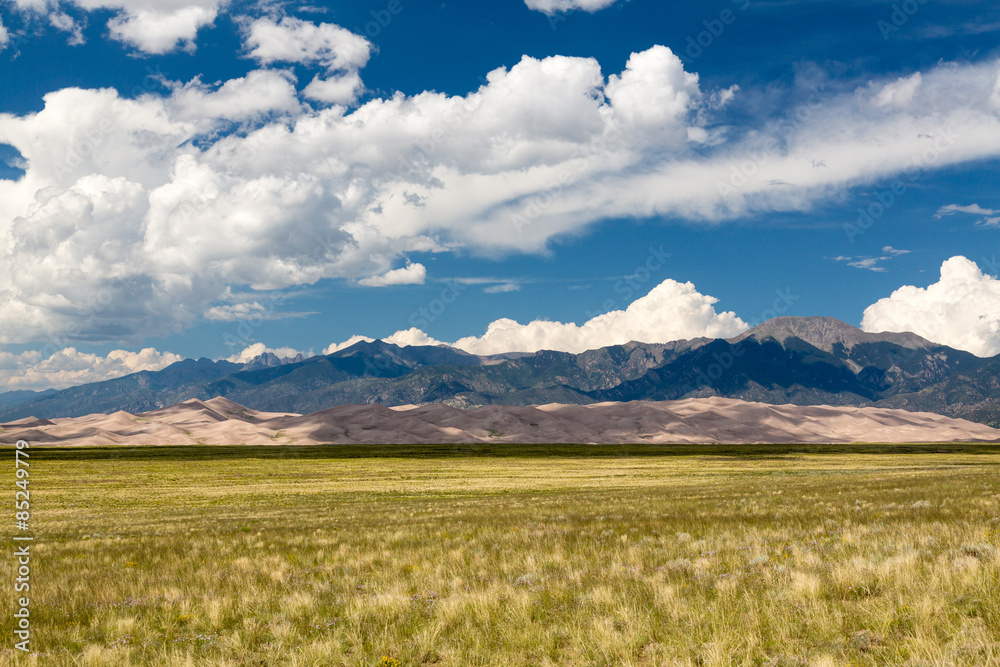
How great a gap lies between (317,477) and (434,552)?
6038 cm

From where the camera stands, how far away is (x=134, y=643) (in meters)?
9.59

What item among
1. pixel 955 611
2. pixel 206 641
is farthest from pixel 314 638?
pixel 955 611

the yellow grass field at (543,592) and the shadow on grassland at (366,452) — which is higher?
the yellow grass field at (543,592)

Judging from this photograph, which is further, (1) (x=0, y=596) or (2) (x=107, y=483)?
(2) (x=107, y=483)

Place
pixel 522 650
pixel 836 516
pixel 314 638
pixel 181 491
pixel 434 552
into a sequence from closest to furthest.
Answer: pixel 522 650 → pixel 314 638 → pixel 434 552 → pixel 836 516 → pixel 181 491

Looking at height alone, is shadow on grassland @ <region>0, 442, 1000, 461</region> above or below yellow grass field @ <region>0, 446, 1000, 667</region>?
below

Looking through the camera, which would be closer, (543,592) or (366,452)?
(543,592)

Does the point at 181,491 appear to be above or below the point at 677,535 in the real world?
below

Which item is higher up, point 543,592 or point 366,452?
point 543,592

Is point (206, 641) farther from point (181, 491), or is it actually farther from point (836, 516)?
point (181, 491)

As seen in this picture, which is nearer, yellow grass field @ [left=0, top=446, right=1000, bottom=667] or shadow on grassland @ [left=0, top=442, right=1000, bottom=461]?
yellow grass field @ [left=0, top=446, right=1000, bottom=667]

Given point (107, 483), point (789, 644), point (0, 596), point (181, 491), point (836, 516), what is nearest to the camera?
point (789, 644)

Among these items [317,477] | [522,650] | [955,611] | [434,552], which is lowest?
[317,477]

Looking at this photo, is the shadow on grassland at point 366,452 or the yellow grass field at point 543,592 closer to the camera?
the yellow grass field at point 543,592
